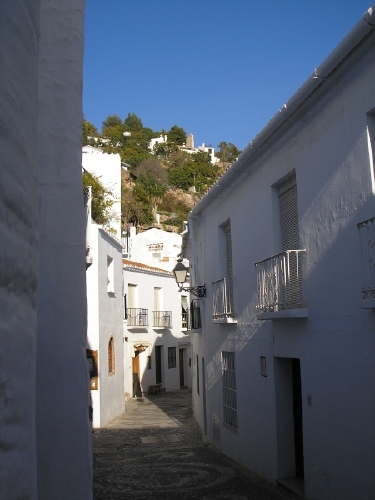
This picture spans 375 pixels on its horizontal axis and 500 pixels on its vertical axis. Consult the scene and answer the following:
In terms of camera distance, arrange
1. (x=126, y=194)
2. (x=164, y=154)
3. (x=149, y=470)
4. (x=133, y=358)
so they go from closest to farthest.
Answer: (x=149, y=470)
(x=133, y=358)
(x=126, y=194)
(x=164, y=154)

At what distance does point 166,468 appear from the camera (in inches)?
425

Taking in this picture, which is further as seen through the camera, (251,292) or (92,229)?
(92,229)

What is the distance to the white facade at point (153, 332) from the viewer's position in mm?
25625

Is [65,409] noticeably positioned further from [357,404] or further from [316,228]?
[316,228]

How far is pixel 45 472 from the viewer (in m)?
4.31

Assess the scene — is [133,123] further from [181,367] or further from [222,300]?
[222,300]

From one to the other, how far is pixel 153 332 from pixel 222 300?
16.5 m

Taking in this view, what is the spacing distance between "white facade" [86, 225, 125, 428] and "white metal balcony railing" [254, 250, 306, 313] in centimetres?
892

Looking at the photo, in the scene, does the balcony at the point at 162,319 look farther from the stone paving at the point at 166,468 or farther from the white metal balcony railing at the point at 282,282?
the white metal balcony railing at the point at 282,282

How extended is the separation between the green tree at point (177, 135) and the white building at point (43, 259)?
91567 millimetres

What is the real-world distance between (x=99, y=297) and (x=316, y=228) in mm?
10837

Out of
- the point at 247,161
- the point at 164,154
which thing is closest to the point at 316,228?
the point at 247,161

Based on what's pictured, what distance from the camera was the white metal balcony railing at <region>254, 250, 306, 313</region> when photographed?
7.97m

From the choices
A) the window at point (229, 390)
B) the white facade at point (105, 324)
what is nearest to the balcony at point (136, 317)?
Result: the white facade at point (105, 324)
